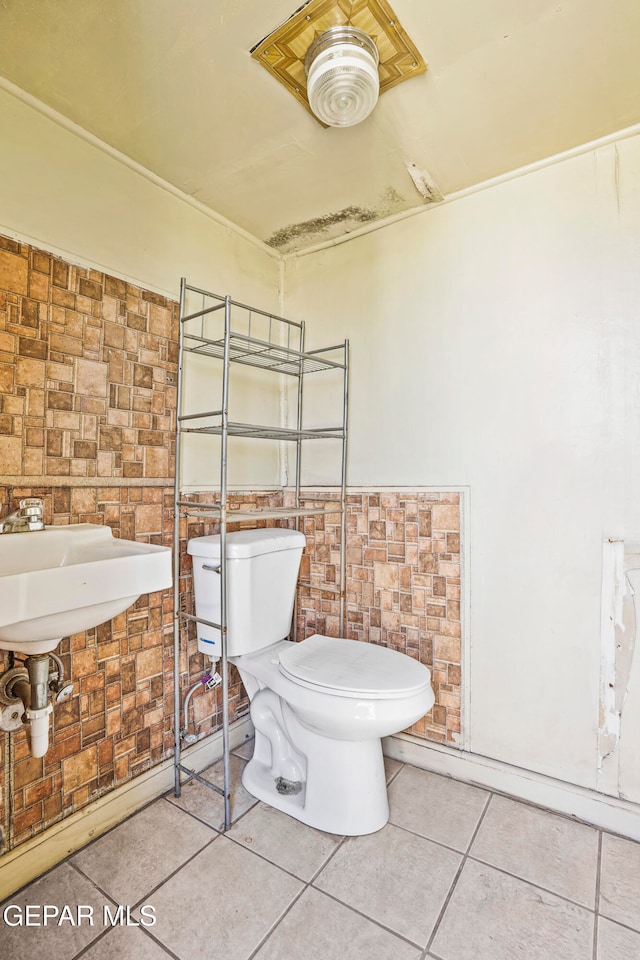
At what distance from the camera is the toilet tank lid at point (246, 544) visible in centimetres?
165

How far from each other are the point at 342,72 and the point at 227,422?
99 centimetres

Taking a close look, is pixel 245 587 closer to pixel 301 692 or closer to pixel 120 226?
pixel 301 692

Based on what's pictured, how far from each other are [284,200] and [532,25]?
3.20ft

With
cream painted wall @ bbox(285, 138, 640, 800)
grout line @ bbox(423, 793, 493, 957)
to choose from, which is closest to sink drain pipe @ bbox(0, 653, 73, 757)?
grout line @ bbox(423, 793, 493, 957)

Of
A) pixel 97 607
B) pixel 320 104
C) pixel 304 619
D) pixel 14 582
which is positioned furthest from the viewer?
pixel 304 619

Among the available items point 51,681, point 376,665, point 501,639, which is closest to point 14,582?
point 51,681

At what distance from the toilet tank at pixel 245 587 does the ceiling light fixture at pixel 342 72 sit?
1338mm

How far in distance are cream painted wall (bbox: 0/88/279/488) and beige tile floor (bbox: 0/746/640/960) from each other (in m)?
1.19

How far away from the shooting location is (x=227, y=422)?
1.58 meters

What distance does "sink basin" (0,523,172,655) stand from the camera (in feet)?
3.07

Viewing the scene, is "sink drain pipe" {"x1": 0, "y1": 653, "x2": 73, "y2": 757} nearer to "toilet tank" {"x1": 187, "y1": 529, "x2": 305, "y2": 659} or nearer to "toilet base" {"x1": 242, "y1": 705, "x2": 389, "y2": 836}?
"toilet tank" {"x1": 187, "y1": 529, "x2": 305, "y2": 659}

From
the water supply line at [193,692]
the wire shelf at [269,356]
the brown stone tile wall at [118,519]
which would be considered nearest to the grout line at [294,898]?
the water supply line at [193,692]

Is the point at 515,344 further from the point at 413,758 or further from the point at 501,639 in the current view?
the point at 413,758

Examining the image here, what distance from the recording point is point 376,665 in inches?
62.0
